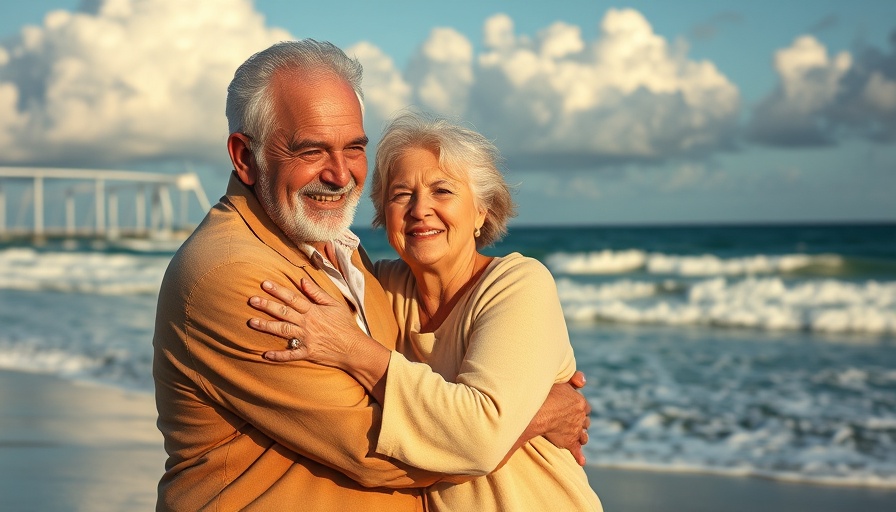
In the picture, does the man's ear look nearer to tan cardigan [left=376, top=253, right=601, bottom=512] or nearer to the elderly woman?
the elderly woman

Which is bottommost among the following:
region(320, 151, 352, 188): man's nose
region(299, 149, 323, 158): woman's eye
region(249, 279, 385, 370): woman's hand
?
region(249, 279, 385, 370): woman's hand

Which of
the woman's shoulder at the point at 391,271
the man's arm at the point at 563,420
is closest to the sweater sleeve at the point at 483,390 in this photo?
the man's arm at the point at 563,420

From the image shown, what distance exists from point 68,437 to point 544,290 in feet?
15.3

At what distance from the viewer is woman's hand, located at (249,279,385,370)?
6.38ft

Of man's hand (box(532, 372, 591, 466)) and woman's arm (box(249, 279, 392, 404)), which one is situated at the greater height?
woman's arm (box(249, 279, 392, 404))

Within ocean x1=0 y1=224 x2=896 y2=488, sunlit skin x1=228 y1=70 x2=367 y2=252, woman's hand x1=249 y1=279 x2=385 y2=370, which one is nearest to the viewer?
woman's hand x1=249 y1=279 x2=385 y2=370

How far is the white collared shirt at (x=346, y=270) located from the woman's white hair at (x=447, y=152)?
0.22 m

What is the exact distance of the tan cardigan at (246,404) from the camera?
1.96 meters

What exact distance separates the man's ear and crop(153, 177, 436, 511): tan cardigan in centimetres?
7

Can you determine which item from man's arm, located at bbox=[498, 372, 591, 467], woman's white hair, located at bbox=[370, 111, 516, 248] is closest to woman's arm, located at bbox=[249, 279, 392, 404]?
man's arm, located at bbox=[498, 372, 591, 467]

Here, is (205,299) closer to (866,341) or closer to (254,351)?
(254,351)

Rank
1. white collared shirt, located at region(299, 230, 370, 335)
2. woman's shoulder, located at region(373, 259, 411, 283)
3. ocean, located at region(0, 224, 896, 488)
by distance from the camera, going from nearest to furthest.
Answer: white collared shirt, located at region(299, 230, 370, 335)
woman's shoulder, located at region(373, 259, 411, 283)
ocean, located at region(0, 224, 896, 488)

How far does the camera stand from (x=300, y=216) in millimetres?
2256

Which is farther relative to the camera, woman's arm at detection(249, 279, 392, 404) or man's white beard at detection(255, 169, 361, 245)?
man's white beard at detection(255, 169, 361, 245)
